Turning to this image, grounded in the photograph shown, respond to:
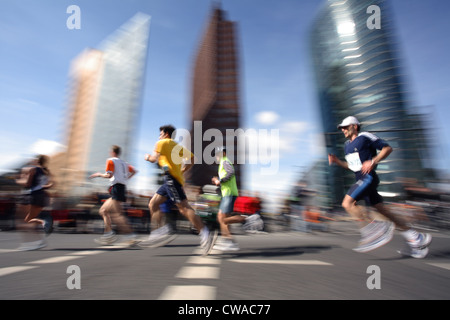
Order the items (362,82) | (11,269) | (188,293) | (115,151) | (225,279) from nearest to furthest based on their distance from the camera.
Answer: (188,293)
(225,279)
(11,269)
(115,151)
(362,82)

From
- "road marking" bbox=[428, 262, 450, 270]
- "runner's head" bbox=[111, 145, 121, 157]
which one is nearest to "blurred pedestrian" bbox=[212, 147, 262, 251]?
"runner's head" bbox=[111, 145, 121, 157]

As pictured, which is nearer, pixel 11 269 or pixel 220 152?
pixel 11 269

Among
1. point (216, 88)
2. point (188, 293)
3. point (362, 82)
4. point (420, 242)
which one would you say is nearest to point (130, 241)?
point (188, 293)

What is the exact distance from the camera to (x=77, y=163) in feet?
370

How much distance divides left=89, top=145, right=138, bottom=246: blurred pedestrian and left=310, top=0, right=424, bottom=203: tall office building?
56.0 m

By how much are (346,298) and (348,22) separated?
89902 mm

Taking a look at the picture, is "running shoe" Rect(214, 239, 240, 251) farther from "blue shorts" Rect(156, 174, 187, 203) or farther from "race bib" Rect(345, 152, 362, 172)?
"race bib" Rect(345, 152, 362, 172)

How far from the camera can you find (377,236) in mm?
3590

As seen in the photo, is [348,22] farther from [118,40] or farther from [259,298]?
[118,40]

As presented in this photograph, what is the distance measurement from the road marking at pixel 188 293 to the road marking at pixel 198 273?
374 millimetres

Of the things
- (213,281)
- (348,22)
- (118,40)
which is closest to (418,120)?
(213,281)

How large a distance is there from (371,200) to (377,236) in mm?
585

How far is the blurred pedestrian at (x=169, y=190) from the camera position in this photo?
375 cm

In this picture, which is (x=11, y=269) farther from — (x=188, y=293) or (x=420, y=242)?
(x=420, y=242)
